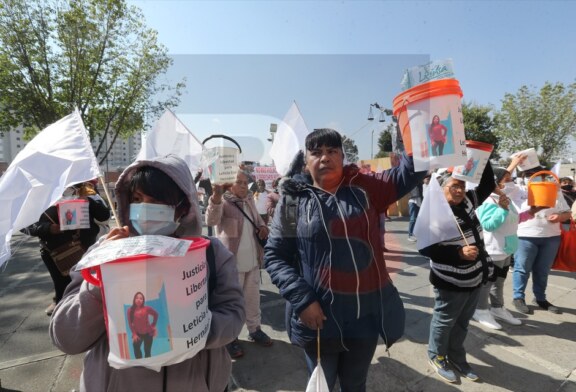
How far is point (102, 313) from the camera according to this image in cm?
110

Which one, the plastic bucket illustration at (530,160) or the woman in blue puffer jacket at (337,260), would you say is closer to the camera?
the woman in blue puffer jacket at (337,260)

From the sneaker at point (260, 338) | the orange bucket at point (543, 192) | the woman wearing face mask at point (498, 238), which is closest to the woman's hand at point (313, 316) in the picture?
the sneaker at point (260, 338)

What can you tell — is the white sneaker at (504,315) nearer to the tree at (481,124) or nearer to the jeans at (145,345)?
the jeans at (145,345)

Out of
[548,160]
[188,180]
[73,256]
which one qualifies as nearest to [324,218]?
[188,180]

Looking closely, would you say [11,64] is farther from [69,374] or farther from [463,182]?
[463,182]

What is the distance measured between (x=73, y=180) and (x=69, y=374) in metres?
2.23

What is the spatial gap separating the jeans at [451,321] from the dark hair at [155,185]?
2.49 metres

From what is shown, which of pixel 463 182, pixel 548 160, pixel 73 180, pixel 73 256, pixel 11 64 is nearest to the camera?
pixel 73 180

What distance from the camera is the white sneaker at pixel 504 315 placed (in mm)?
3691

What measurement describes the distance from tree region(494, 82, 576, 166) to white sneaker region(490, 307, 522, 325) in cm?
2604

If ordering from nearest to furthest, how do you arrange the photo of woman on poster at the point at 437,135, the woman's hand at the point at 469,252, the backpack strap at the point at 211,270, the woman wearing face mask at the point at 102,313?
the woman wearing face mask at the point at 102,313 < the backpack strap at the point at 211,270 < the photo of woman on poster at the point at 437,135 < the woman's hand at the point at 469,252

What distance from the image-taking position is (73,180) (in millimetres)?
1680

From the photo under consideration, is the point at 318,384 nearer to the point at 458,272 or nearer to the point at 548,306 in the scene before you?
the point at 458,272

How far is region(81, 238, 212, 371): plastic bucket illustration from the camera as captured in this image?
918 millimetres
